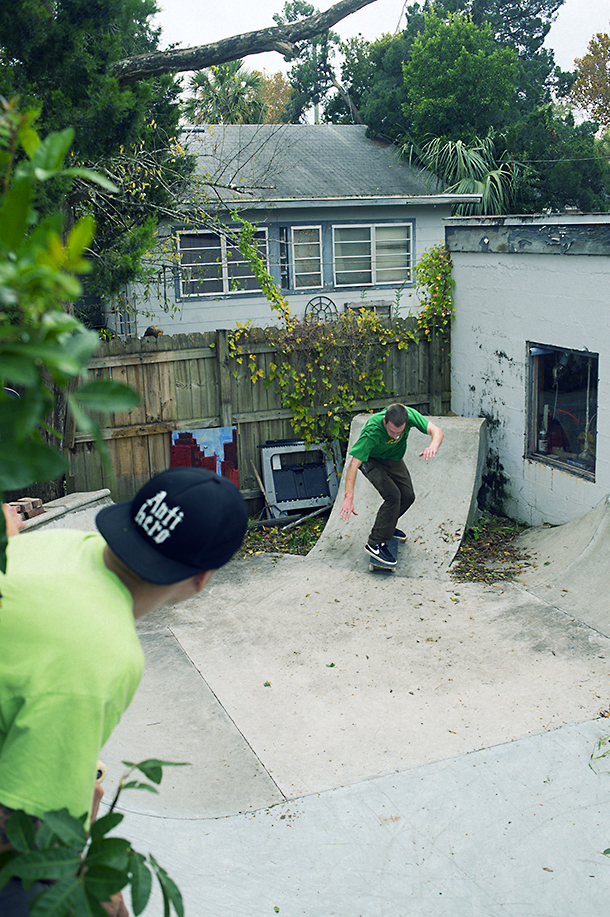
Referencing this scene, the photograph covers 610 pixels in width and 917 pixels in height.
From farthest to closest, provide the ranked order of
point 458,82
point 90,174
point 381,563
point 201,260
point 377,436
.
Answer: point 458,82, point 201,260, point 381,563, point 377,436, point 90,174

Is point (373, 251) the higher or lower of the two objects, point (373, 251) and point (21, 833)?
the higher

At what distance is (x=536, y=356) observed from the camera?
8.19 meters

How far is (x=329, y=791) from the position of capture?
4.23m

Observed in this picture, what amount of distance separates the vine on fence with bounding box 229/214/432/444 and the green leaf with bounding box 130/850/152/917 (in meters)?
7.71

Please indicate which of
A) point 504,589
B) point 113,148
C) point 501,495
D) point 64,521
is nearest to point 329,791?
point 504,589

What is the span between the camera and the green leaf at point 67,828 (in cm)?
112

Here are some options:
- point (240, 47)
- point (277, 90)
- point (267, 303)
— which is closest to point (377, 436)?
point (240, 47)

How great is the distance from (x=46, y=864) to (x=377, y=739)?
3.86 metres

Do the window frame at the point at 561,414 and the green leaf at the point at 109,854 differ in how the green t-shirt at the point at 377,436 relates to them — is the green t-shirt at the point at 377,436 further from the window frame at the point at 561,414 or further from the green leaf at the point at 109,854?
the green leaf at the point at 109,854

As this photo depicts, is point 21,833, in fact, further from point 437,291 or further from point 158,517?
point 437,291

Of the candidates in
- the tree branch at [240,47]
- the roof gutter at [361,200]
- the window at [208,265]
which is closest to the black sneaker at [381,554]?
the tree branch at [240,47]

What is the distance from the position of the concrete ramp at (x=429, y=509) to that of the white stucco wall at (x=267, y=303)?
6.57m

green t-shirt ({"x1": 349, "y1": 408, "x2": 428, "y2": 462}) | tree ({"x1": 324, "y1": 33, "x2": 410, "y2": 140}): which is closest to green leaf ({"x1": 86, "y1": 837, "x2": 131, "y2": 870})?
green t-shirt ({"x1": 349, "y1": 408, "x2": 428, "y2": 462})

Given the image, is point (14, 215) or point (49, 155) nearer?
point (14, 215)
